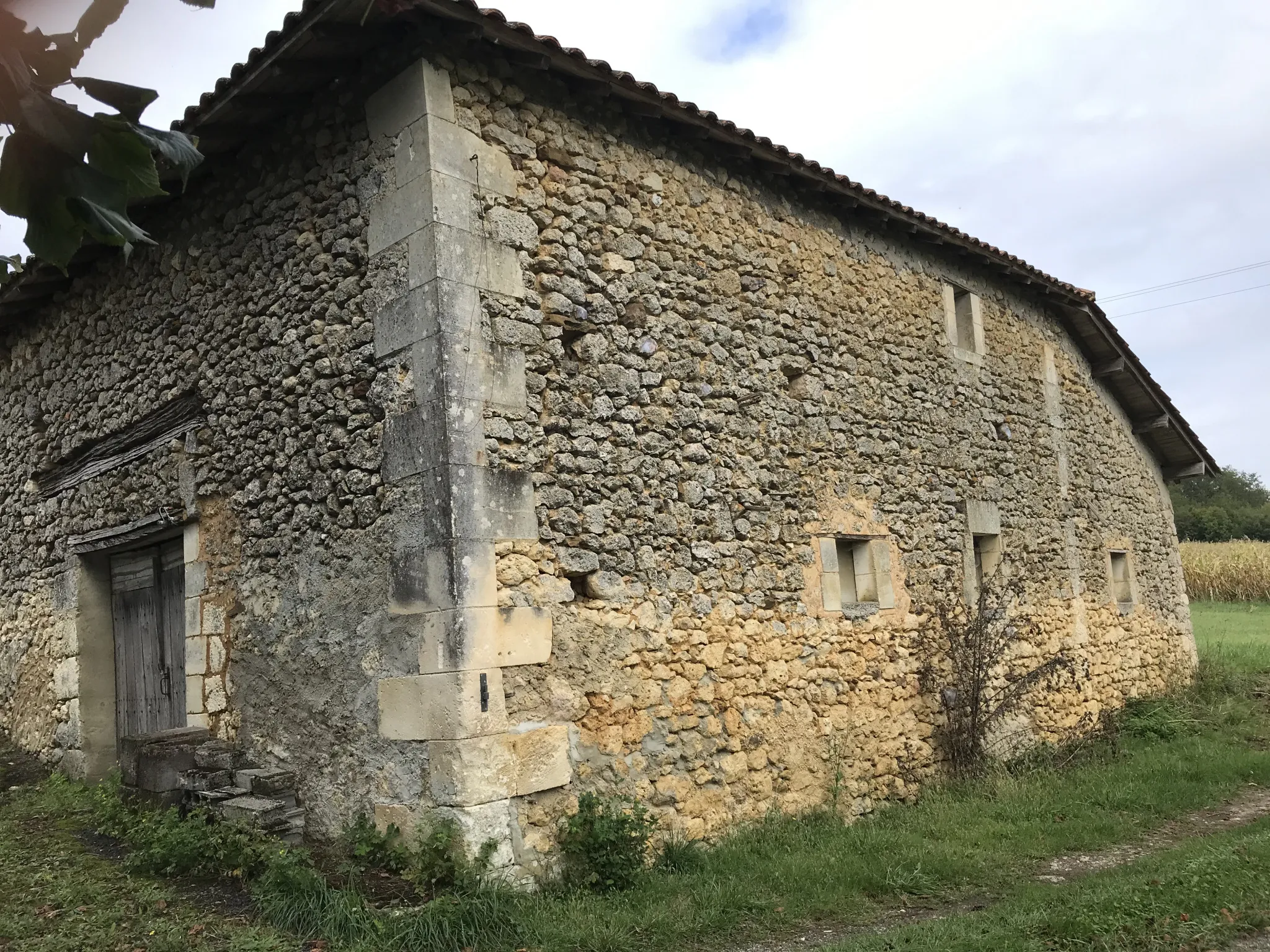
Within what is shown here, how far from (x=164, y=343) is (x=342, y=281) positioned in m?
2.05

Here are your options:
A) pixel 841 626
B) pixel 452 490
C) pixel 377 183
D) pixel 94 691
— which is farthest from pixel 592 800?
pixel 94 691

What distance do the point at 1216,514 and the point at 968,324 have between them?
44.5 metres

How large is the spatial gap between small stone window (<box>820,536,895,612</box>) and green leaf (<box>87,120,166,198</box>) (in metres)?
6.26

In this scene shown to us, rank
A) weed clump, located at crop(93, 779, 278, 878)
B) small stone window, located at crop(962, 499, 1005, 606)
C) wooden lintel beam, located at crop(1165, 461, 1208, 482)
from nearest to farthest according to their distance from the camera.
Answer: weed clump, located at crop(93, 779, 278, 878)
small stone window, located at crop(962, 499, 1005, 606)
wooden lintel beam, located at crop(1165, 461, 1208, 482)

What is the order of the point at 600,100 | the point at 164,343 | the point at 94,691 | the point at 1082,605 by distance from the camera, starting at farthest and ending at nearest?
the point at 1082,605
the point at 94,691
the point at 164,343
the point at 600,100

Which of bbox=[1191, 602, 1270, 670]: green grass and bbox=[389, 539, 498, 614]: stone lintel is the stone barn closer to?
bbox=[389, 539, 498, 614]: stone lintel

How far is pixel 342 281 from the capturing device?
19.0 ft

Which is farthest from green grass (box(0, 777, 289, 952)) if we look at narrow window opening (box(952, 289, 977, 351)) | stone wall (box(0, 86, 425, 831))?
narrow window opening (box(952, 289, 977, 351))

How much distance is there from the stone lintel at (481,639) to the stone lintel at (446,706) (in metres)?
0.06

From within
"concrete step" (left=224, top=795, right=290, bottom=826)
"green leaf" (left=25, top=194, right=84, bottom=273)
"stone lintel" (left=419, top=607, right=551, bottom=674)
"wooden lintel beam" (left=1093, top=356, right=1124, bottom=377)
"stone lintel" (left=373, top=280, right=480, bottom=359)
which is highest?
"wooden lintel beam" (left=1093, top=356, right=1124, bottom=377)

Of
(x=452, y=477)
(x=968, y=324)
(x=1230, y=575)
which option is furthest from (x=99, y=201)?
(x=1230, y=575)

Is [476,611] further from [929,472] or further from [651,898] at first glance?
[929,472]

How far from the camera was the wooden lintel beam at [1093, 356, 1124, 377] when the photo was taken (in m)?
12.0

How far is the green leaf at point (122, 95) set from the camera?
1973 millimetres
